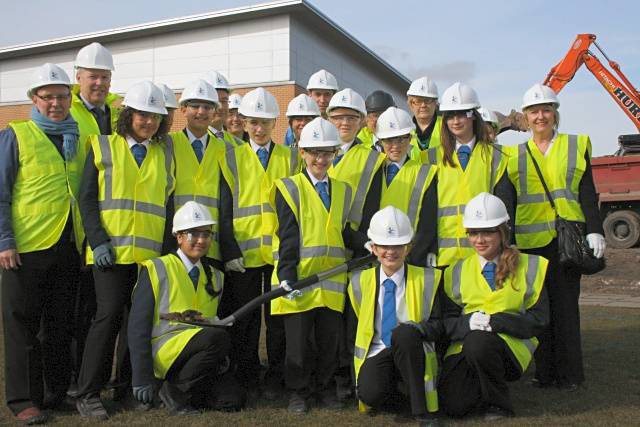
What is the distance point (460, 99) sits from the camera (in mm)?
4832

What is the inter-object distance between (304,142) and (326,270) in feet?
2.91

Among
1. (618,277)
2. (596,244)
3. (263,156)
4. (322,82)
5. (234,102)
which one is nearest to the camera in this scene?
(596,244)

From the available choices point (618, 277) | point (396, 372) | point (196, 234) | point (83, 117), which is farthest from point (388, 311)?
point (618, 277)

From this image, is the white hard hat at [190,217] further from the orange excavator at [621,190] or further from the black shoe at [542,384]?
the orange excavator at [621,190]

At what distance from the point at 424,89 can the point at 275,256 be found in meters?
2.22

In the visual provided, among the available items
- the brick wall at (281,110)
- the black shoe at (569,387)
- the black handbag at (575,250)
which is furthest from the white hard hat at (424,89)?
the brick wall at (281,110)

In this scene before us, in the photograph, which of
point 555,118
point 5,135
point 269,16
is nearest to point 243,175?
point 5,135

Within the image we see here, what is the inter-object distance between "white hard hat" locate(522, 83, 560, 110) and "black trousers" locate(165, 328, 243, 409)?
2816 millimetres

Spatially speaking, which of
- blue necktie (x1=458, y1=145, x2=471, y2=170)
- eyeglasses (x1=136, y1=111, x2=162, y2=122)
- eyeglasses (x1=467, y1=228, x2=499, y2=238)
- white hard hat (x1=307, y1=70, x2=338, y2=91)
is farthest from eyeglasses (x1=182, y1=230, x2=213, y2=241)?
white hard hat (x1=307, y1=70, x2=338, y2=91)

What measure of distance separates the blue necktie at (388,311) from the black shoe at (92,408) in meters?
1.83

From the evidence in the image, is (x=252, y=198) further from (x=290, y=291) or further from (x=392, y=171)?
(x=392, y=171)

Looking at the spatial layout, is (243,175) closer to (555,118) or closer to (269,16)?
(555,118)

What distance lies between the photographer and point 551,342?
17.0ft

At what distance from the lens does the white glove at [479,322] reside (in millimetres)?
4195
